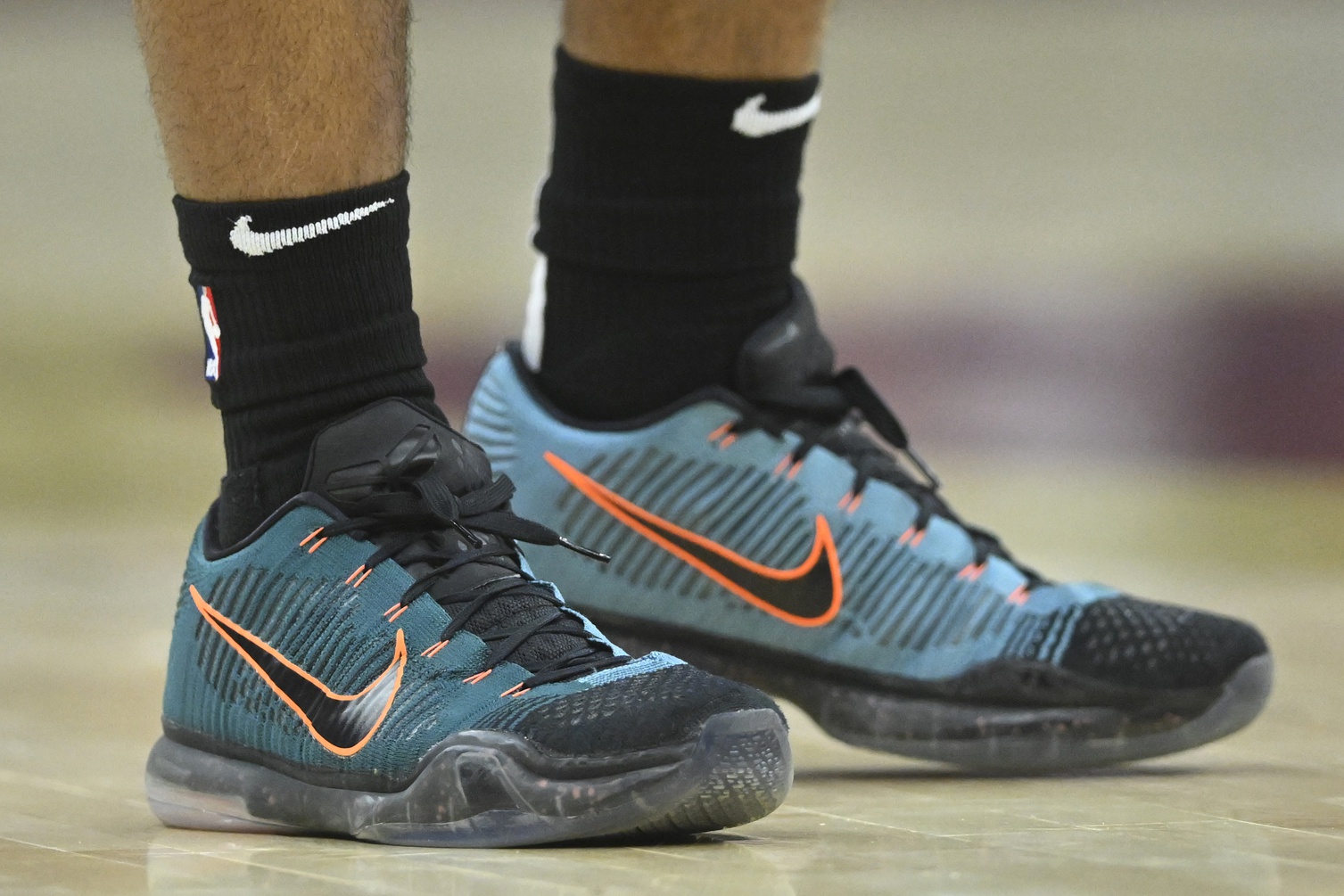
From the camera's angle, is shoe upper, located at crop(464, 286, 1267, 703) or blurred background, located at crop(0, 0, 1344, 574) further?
blurred background, located at crop(0, 0, 1344, 574)

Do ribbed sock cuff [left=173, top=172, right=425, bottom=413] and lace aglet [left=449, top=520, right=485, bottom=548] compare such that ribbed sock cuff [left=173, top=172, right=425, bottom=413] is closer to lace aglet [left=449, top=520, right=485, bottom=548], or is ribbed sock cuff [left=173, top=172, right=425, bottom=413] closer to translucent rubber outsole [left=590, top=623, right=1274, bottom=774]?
lace aglet [left=449, top=520, right=485, bottom=548]

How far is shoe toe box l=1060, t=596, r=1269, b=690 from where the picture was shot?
984 mm

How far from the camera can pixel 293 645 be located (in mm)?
A: 814

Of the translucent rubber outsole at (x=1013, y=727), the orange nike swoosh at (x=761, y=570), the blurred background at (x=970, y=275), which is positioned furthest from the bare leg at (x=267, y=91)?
the blurred background at (x=970, y=275)

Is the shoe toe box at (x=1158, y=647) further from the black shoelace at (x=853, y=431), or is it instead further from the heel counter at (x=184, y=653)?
the heel counter at (x=184, y=653)

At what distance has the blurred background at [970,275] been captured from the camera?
2.78 metres

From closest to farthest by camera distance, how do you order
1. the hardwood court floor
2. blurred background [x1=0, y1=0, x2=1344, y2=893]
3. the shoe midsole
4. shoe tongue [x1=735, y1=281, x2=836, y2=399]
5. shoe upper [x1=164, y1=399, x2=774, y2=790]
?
the hardwood court floor < shoe upper [x1=164, y1=399, x2=774, y2=790] < the shoe midsole < shoe tongue [x1=735, y1=281, x2=836, y2=399] < blurred background [x1=0, y1=0, x2=1344, y2=893]

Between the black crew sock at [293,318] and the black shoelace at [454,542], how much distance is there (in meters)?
0.04

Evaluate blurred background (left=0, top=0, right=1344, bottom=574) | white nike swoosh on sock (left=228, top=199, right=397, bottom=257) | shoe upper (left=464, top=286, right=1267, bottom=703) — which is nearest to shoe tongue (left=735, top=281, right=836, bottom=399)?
shoe upper (left=464, top=286, right=1267, bottom=703)

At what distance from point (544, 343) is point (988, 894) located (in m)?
0.58

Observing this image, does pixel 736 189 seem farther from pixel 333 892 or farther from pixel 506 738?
pixel 333 892

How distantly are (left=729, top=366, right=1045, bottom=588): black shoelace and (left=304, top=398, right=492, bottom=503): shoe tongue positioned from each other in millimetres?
287

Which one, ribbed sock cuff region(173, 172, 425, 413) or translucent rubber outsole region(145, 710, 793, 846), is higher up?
ribbed sock cuff region(173, 172, 425, 413)

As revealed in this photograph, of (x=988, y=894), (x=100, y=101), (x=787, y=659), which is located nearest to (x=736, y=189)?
(x=787, y=659)
